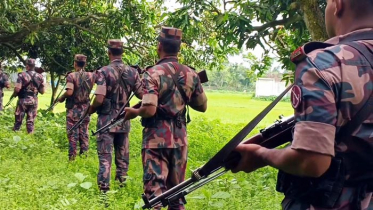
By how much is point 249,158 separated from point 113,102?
4038mm

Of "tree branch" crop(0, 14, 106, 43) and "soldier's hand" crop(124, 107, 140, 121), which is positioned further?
"tree branch" crop(0, 14, 106, 43)

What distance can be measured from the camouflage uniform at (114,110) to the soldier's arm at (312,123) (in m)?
4.10

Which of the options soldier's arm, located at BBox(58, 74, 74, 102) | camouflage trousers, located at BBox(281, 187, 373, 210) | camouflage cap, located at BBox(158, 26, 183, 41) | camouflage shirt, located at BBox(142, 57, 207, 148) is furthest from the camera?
soldier's arm, located at BBox(58, 74, 74, 102)

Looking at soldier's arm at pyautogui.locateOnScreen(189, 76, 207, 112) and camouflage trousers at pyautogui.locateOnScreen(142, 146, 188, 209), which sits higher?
soldier's arm at pyautogui.locateOnScreen(189, 76, 207, 112)

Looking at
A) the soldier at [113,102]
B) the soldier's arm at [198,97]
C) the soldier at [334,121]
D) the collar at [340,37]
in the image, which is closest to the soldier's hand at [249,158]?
the soldier at [334,121]

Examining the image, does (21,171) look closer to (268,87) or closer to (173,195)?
(173,195)

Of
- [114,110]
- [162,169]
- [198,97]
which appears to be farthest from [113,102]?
[162,169]

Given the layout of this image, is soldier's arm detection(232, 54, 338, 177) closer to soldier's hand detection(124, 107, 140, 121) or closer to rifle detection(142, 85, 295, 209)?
rifle detection(142, 85, 295, 209)

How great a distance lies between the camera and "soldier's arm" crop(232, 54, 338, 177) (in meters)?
1.70

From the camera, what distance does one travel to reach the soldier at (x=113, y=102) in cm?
569

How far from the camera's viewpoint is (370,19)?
73.5 inches

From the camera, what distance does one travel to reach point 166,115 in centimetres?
423

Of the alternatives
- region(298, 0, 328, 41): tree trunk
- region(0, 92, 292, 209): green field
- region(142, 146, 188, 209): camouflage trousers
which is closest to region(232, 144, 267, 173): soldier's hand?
region(142, 146, 188, 209): camouflage trousers

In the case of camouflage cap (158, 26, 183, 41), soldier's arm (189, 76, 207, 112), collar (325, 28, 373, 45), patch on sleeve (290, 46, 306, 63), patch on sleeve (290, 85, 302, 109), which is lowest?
soldier's arm (189, 76, 207, 112)
